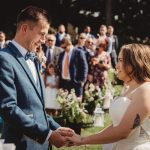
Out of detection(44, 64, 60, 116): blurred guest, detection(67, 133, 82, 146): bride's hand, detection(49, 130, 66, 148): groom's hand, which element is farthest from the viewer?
detection(44, 64, 60, 116): blurred guest

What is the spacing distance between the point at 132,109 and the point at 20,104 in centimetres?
85

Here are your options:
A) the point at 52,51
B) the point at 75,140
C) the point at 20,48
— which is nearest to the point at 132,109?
the point at 75,140

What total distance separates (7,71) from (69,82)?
25.7 ft

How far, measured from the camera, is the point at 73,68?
11.5 metres

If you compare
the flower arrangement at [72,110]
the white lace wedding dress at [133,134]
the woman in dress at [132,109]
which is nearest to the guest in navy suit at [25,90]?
the woman in dress at [132,109]

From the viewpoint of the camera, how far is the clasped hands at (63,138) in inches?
166

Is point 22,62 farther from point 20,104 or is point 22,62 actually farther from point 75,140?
point 75,140

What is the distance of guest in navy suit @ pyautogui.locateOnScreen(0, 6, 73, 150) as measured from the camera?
3947 mm

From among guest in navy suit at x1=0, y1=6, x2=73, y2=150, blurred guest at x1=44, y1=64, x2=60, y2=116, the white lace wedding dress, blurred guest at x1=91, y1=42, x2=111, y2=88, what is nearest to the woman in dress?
the white lace wedding dress

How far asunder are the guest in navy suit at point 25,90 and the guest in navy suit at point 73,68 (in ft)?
23.7

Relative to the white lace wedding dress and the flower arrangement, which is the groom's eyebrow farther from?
the flower arrangement

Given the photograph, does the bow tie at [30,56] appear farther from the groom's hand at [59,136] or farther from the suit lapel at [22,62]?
the groom's hand at [59,136]

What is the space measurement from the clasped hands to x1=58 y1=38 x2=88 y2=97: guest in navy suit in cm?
704

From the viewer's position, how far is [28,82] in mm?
4047
